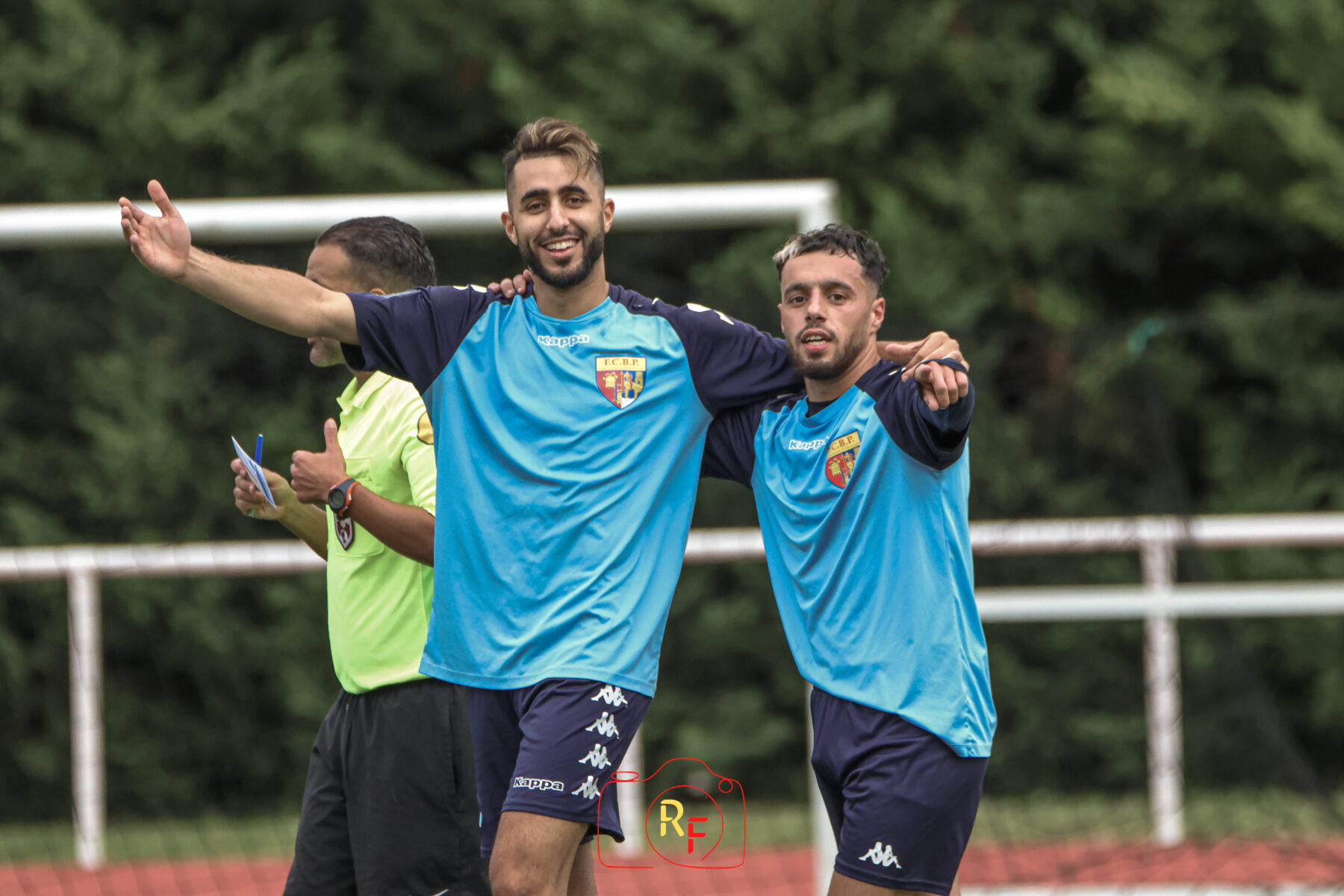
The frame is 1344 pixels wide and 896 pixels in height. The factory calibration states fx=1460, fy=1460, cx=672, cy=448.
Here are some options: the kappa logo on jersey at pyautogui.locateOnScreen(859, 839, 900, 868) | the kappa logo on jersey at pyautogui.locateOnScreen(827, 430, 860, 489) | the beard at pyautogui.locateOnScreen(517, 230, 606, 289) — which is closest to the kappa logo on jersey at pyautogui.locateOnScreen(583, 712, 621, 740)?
the kappa logo on jersey at pyautogui.locateOnScreen(859, 839, 900, 868)

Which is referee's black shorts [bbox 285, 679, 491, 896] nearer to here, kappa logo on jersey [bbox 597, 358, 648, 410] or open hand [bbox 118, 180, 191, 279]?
kappa logo on jersey [bbox 597, 358, 648, 410]

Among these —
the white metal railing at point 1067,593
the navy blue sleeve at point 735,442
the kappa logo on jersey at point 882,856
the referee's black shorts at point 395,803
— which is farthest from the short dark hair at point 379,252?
the white metal railing at point 1067,593

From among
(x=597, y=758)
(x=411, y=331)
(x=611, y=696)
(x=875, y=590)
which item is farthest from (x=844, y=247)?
(x=597, y=758)

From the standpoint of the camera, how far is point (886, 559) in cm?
315

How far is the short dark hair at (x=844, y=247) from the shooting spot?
10.9 ft

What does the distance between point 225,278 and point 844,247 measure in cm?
135

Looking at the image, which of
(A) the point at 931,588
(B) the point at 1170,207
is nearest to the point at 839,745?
(A) the point at 931,588

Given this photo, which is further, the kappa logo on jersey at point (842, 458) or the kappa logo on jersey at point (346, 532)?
the kappa logo on jersey at point (346, 532)

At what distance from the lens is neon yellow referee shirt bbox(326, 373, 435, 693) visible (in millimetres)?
3393

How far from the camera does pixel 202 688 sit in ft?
28.4

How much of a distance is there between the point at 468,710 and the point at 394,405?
0.77 metres

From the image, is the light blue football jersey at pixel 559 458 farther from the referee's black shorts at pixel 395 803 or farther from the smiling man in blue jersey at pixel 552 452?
the referee's black shorts at pixel 395 803

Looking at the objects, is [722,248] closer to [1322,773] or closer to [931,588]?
[1322,773]

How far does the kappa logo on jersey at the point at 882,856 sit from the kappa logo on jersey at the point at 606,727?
59 cm
